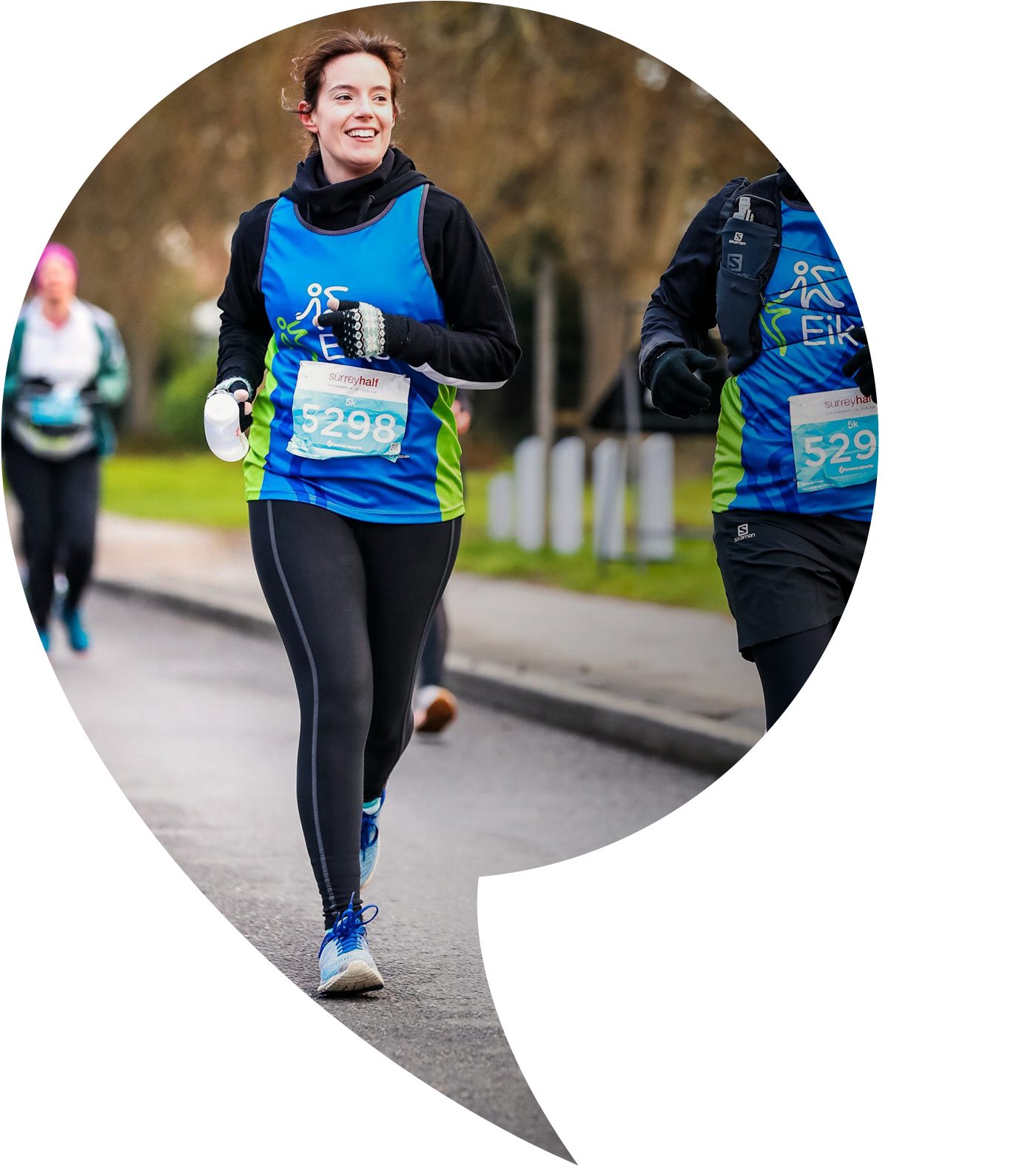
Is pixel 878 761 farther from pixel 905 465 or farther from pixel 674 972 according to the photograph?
pixel 674 972

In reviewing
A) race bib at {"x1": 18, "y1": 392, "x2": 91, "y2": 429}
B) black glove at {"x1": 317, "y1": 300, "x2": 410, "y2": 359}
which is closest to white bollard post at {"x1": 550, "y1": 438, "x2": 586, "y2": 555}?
race bib at {"x1": 18, "y1": 392, "x2": 91, "y2": 429}

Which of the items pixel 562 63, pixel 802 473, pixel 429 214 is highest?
pixel 562 63

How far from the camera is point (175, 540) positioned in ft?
60.5

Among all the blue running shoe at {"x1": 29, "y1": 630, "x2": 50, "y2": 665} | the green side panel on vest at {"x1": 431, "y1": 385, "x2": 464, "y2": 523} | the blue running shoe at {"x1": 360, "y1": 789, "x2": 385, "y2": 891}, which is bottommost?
the blue running shoe at {"x1": 360, "y1": 789, "x2": 385, "y2": 891}

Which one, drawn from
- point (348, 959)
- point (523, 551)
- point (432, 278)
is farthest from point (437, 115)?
point (348, 959)

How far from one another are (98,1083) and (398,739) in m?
1.13

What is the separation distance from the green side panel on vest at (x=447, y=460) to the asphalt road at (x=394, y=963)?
106 cm

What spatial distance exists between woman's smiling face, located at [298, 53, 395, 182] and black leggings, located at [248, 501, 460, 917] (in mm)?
732

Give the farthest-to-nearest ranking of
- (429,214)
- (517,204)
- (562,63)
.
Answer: (517,204) → (562,63) → (429,214)

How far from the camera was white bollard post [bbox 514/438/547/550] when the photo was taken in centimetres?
1564

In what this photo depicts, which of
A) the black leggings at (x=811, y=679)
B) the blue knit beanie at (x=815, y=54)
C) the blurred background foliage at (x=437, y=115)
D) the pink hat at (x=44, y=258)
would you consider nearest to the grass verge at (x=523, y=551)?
the blurred background foliage at (x=437, y=115)

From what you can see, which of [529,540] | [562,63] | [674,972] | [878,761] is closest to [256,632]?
[529,540]

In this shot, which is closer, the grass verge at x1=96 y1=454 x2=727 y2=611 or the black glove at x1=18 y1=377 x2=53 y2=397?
the black glove at x1=18 y1=377 x2=53 y2=397

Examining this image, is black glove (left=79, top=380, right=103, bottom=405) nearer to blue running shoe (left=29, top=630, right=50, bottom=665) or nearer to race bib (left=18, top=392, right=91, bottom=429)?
race bib (left=18, top=392, right=91, bottom=429)
